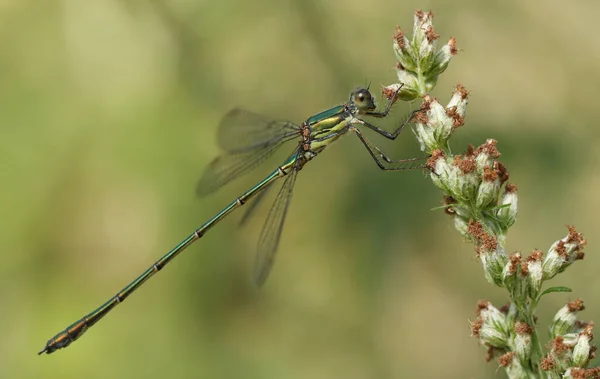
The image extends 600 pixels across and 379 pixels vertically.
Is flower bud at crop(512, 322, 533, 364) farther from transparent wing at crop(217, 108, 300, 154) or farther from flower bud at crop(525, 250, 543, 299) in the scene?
transparent wing at crop(217, 108, 300, 154)

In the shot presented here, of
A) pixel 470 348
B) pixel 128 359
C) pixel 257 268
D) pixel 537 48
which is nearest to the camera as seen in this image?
pixel 257 268

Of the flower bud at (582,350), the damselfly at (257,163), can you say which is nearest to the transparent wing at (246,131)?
the damselfly at (257,163)

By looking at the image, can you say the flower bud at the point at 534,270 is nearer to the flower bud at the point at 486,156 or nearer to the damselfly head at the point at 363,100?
the flower bud at the point at 486,156

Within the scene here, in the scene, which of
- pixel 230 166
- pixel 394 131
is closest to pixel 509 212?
pixel 394 131

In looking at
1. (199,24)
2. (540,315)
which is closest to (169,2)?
(199,24)

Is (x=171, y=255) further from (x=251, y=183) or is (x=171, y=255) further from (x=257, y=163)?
(x=251, y=183)

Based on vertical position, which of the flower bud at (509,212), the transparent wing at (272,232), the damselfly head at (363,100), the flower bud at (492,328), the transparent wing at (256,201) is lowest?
the flower bud at (492,328)

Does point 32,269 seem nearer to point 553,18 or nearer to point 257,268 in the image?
point 257,268
